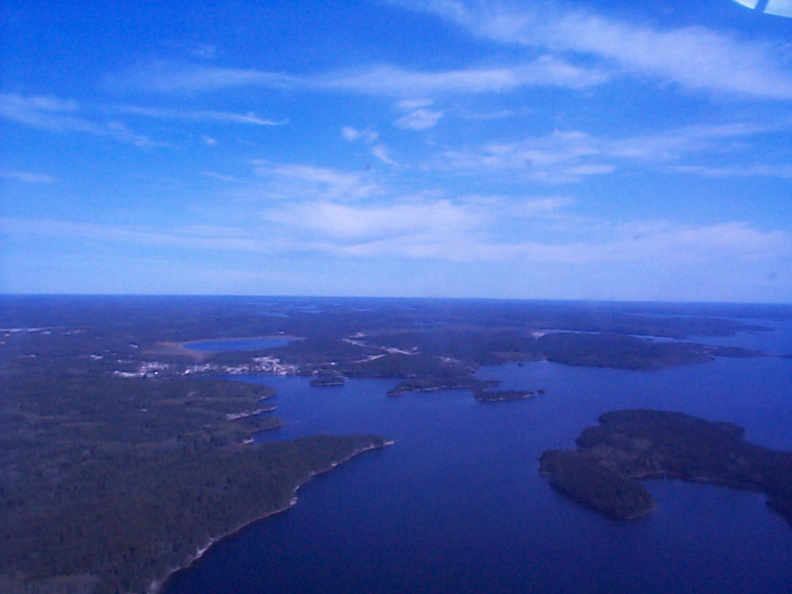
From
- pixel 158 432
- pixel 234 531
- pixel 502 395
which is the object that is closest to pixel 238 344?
pixel 502 395

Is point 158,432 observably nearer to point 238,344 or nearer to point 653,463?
point 653,463

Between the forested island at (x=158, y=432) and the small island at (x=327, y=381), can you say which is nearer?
Answer: the forested island at (x=158, y=432)

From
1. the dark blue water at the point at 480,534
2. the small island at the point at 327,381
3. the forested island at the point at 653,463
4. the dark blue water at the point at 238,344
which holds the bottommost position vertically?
the dark blue water at the point at 480,534

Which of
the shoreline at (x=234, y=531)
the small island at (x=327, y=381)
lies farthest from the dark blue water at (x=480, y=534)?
the small island at (x=327, y=381)

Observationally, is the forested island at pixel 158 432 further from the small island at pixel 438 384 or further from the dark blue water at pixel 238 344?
the dark blue water at pixel 238 344

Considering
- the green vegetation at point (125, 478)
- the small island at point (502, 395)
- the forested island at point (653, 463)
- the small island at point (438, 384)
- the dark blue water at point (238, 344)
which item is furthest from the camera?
the dark blue water at point (238, 344)
